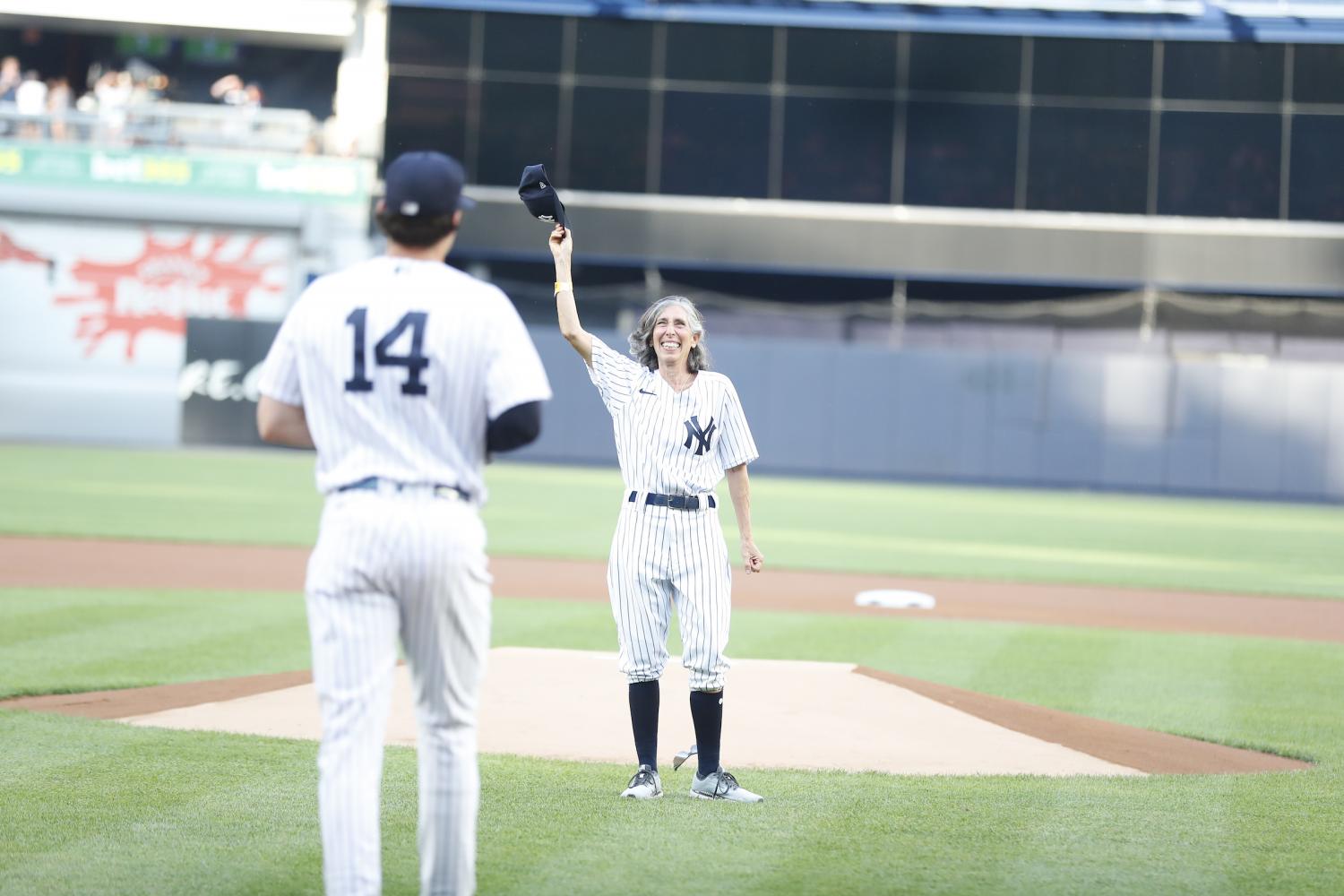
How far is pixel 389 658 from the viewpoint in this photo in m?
4.06

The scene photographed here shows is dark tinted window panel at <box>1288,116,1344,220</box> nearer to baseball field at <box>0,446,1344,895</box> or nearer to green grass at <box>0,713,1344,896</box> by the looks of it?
baseball field at <box>0,446,1344,895</box>

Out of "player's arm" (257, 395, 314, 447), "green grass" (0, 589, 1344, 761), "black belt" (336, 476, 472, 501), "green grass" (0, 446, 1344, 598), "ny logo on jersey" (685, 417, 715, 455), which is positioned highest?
"player's arm" (257, 395, 314, 447)

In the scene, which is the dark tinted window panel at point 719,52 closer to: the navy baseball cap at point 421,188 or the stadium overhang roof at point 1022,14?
the stadium overhang roof at point 1022,14

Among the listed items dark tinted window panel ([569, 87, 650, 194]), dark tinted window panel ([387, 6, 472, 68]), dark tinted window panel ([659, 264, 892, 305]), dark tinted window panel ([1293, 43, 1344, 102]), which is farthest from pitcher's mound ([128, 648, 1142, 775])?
dark tinted window panel ([1293, 43, 1344, 102])

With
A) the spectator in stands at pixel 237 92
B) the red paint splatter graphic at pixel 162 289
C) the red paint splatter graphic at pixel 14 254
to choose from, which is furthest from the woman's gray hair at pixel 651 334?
the spectator in stands at pixel 237 92

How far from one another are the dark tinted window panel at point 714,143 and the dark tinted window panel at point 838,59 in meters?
1.16

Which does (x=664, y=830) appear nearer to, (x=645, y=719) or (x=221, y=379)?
(x=645, y=719)

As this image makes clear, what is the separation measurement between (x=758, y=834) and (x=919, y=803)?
3.10ft

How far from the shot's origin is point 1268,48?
118 feet

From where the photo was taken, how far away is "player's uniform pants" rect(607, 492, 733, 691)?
6383 mm

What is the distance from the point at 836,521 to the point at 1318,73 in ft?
61.6

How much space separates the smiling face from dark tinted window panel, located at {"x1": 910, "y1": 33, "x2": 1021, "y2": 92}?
104 ft

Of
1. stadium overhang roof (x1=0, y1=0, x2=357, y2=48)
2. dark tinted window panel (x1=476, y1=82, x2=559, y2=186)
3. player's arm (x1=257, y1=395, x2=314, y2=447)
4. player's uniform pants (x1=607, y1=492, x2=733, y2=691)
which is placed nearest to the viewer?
player's arm (x1=257, y1=395, x2=314, y2=447)

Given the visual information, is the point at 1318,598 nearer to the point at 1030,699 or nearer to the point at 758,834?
the point at 1030,699
